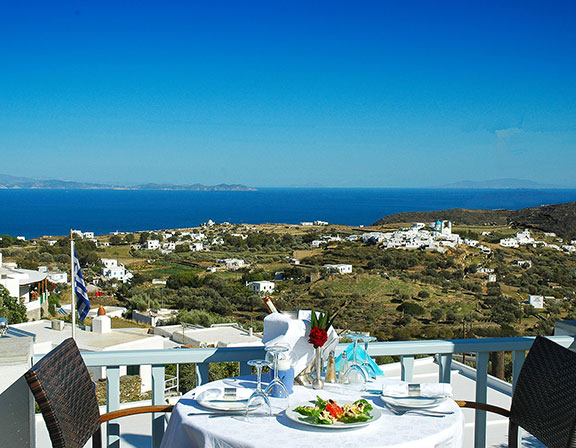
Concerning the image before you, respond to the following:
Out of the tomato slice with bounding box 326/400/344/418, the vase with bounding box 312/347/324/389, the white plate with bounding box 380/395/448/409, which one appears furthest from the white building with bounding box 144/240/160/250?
the tomato slice with bounding box 326/400/344/418

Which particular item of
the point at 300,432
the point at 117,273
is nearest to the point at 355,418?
the point at 300,432

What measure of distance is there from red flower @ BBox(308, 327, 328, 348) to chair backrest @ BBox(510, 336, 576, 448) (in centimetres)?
88

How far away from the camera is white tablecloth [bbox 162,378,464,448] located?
66.6 inches

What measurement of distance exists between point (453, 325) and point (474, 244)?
35.6 feet

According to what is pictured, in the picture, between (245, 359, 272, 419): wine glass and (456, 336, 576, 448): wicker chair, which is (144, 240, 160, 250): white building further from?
(245, 359, 272, 419): wine glass

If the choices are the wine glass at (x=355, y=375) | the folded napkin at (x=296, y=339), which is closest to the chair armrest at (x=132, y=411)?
the folded napkin at (x=296, y=339)

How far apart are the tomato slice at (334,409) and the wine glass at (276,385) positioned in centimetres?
22

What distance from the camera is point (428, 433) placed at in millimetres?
1777

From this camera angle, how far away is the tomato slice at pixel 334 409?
1.80m

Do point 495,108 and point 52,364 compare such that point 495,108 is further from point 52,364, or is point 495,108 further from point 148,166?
point 52,364

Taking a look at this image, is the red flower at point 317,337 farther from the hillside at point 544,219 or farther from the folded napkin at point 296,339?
the hillside at point 544,219

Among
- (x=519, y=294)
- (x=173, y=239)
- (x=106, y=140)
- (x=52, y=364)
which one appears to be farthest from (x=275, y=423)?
(x=106, y=140)

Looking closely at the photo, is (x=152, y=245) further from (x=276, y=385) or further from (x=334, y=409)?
(x=334, y=409)

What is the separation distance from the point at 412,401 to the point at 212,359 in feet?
2.94
